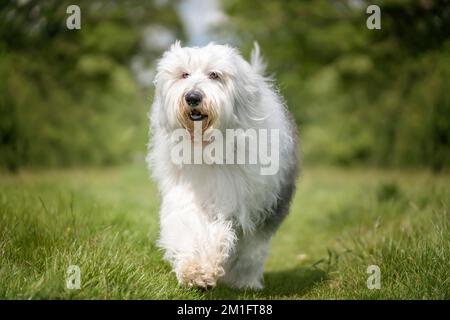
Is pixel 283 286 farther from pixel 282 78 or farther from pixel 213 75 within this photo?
pixel 282 78

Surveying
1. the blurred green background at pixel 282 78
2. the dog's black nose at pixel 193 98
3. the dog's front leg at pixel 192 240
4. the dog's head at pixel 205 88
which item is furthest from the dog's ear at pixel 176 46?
the blurred green background at pixel 282 78

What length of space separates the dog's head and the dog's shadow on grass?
51.1 inches

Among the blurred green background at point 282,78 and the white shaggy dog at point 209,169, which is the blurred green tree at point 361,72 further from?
the white shaggy dog at point 209,169

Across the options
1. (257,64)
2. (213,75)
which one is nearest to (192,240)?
(213,75)

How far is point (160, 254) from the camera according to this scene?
5004mm

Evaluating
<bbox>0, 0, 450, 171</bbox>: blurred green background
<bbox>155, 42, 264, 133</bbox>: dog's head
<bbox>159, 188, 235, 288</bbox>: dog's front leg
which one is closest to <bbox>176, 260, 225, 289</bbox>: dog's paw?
<bbox>159, 188, 235, 288</bbox>: dog's front leg

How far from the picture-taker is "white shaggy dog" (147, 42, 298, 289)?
13.6ft

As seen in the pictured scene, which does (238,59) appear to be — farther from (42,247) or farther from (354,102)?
(354,102)

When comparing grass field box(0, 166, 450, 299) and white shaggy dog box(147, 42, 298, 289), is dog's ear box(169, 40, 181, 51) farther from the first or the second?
grass field box(0, 166, 450, 299)

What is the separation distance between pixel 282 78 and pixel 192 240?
15.1 m

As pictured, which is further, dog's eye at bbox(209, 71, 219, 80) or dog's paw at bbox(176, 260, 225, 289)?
dog's eye at bbox(209, 71, 219, 80)

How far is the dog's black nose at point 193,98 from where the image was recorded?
4105 millimetres

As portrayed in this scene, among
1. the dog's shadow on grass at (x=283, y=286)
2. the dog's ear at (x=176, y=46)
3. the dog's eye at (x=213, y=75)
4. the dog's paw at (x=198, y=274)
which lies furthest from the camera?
the dog's shadow on grass at (x=283, y=286)

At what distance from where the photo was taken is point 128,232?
5348 millimetres
